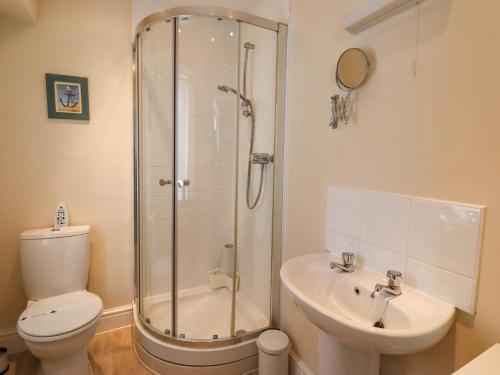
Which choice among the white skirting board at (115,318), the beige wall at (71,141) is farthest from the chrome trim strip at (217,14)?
the white skirting board at (115,318)

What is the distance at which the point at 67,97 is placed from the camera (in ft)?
6.05

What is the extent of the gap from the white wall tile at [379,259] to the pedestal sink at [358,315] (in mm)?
37

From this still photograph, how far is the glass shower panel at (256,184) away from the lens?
5.72 ft

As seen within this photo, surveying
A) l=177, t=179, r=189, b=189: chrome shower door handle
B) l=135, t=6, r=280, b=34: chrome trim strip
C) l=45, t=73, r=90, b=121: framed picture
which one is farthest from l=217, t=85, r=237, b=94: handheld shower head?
l=45, t=73, r=90, b=121: framed picture

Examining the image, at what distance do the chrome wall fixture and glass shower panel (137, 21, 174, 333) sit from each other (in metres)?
1.03

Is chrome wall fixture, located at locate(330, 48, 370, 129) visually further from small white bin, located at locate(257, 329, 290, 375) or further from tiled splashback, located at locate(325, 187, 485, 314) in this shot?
small white bin, located at locate(257, 329, 290, 375)

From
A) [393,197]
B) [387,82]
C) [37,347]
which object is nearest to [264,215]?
[393,197]

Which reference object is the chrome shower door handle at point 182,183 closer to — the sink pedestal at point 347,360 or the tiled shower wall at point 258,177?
the tiled shower wall at point 258,177

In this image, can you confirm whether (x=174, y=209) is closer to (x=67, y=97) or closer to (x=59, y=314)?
(x=59, y=314)

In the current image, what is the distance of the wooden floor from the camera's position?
1.70 metres

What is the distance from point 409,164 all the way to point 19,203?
2243mm

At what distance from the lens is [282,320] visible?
5.93ft

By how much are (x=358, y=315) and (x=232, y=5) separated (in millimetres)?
2252

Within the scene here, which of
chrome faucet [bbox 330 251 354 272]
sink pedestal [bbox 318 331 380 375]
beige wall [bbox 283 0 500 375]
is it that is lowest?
sink pedestal [bbox 318 331 380 375]
